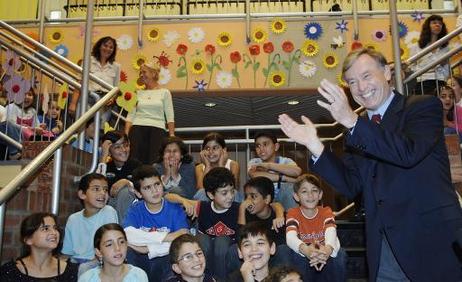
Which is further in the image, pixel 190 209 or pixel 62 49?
pixel 62 49

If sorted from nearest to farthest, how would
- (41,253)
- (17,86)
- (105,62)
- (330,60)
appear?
(41,253) → (17,86) → (105,62) → (330,60)

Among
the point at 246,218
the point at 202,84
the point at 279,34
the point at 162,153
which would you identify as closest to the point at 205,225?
the point at 246,218

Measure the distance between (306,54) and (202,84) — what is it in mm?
1382

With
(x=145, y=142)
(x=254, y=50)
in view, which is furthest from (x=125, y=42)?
(x=145, y=142)

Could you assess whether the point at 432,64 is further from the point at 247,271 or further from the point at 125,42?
the point at 125,42

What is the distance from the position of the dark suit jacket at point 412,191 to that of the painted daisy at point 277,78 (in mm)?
4930

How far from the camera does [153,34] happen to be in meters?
6.94

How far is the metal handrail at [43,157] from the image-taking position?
Result: 2.65 metres

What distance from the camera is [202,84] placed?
6816mm

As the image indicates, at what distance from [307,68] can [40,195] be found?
13.9 feet

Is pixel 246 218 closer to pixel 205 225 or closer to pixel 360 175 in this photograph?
pixel 205 225

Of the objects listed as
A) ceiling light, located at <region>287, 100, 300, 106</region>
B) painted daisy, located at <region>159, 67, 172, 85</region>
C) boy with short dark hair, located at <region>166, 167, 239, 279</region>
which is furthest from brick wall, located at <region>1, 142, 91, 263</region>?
ceiling light, located at <region>287, 100, 300, 106</region>

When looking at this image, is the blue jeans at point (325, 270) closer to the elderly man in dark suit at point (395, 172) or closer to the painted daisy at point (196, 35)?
the elderly man in dark suit at point (395, 172)

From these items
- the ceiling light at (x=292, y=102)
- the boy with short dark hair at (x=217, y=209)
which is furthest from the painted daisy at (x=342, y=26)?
the boy with short dark hair at (x=217, y=209)
